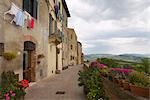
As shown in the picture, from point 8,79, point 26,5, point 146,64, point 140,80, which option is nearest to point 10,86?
point 8,79

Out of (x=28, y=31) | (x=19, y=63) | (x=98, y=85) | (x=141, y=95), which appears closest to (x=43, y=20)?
(x=28, y=31)

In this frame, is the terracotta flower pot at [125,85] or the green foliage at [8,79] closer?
the terracotta flower pot at [125,85]

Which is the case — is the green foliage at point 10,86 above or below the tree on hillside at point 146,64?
below

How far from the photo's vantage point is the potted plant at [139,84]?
20.0 ft

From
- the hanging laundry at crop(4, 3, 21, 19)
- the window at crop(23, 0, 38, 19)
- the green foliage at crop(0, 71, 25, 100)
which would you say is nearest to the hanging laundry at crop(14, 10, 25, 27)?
the hanging laundry at crop(4, 3, 21, 19)

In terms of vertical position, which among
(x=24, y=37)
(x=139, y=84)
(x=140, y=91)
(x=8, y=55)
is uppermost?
(x=24, y=37)

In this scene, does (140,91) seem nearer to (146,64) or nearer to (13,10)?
(146,64)

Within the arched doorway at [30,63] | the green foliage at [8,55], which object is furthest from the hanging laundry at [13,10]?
the arched doorway at [30,63]

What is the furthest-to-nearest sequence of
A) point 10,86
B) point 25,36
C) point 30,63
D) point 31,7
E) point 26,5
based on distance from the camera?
1. point 30,63
2. point 31,7
3. point 26,5
4. point 25,36
5. point 10,86

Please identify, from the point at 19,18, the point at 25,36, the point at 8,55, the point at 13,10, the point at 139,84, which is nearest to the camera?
the point at 139,84

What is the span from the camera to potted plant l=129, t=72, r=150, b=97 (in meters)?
6.09

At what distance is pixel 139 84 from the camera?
676 centimetres

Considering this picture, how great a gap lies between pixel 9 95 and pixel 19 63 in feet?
12.5

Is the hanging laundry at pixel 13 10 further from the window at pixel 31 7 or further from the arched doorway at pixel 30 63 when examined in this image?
the arched doorway at pixel 30 63
